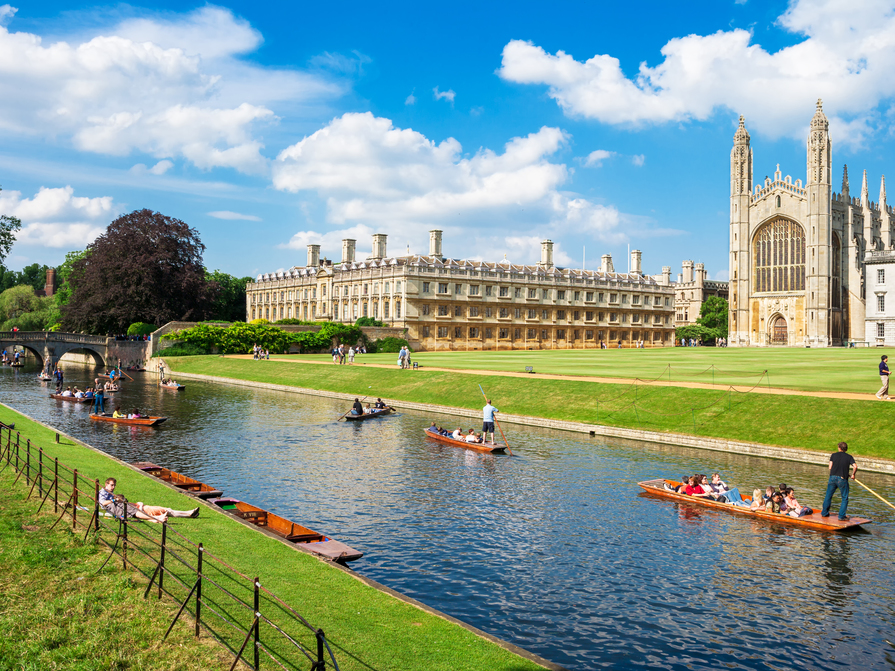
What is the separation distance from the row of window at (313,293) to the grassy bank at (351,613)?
7157 centimetres

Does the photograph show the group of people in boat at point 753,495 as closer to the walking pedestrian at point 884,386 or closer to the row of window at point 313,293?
the walking pedestrian at point 884,386

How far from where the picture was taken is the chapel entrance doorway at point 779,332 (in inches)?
4267

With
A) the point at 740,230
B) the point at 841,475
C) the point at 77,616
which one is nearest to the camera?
the point at 77,616

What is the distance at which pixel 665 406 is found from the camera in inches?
1235

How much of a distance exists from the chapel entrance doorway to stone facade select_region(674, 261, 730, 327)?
1288 inches

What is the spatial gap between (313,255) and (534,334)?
116 feet

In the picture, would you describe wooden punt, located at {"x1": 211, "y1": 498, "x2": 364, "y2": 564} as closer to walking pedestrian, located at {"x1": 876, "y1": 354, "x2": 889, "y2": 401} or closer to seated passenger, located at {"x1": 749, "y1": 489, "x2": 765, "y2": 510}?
seated passenger, located at {"x1": 749, "y1": 489, "x2": 765, "y2": 510}

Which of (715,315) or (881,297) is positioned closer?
(881,297)

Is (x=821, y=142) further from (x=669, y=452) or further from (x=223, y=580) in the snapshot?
(x=223, y=580)

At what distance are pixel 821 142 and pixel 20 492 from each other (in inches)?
4516

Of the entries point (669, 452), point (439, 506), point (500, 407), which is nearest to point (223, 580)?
point (439, 506)

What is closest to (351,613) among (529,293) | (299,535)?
(299,535)

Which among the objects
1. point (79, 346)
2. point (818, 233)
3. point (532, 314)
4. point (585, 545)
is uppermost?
point (818, 233)

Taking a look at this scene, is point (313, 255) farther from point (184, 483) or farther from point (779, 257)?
point (184, 483)
